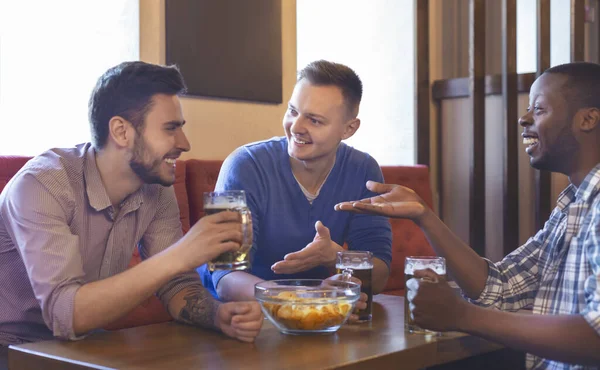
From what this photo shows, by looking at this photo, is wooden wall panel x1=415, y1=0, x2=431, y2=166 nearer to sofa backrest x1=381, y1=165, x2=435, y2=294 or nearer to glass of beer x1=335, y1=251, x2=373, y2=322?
sofa backrest x1=381, y1=165, x2=435, y2=294

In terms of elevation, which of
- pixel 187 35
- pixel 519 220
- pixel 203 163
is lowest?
pixel 519 220

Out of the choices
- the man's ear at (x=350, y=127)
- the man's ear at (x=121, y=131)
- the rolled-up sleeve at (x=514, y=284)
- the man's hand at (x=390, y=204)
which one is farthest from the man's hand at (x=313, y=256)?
the man's ear at (x=350, y=127)

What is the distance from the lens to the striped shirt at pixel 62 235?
162 centimetres

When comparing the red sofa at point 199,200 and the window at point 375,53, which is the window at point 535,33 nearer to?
the window at point 375,53

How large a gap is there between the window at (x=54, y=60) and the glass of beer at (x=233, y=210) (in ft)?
5.01

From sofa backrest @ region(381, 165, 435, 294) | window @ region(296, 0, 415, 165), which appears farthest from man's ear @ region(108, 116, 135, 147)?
window @ region(296, 0, 415, 165)

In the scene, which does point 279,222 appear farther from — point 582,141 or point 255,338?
point 582,141

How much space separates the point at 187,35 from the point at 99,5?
0.38 m

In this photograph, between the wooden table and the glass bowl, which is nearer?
the wooden table

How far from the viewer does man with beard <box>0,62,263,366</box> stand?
1585mm

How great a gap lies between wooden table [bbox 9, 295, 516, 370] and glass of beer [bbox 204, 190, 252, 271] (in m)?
0.17

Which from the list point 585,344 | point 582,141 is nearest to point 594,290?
point 585,344

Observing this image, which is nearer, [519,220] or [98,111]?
[98,111]

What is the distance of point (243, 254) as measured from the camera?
1.60 m
